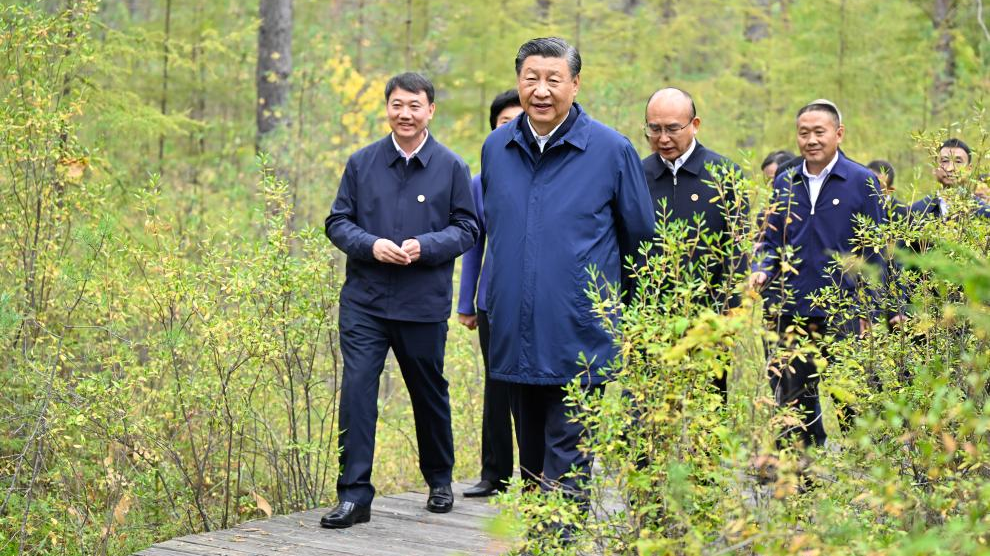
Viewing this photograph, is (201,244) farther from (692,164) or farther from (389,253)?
(692,164)

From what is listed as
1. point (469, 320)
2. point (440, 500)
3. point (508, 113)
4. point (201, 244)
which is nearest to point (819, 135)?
point (508, 113)

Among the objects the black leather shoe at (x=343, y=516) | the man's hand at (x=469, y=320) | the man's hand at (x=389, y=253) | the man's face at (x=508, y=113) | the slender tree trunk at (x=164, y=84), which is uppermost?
the slender tree trunk at (x=164, y=84)

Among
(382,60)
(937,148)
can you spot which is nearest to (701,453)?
(937,148)

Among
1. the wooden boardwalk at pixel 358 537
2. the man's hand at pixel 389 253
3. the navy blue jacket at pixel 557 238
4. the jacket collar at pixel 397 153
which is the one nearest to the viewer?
the navy blue jacket at pixel 557 238

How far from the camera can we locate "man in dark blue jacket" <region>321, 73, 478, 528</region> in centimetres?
650

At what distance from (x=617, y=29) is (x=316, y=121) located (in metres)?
7.20

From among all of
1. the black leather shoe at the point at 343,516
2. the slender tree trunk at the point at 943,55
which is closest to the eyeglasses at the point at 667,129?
the black leather shoe at the point at 343,516

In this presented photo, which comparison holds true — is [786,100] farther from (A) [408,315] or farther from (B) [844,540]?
(B) [844,540]

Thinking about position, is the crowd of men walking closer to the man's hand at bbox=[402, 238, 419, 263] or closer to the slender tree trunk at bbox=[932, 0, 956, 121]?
the man's hand at bbox=[402, 238, 419, 263]

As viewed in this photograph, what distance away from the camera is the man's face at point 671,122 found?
660cm

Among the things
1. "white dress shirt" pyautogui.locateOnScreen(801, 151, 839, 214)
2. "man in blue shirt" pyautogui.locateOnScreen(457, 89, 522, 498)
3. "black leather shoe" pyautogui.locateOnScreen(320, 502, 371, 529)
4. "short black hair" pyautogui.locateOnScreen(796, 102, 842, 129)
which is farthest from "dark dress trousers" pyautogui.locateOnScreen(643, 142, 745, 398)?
"black leather shoe" pyautogui.locateOnScreen(320, 502, 371, 529)

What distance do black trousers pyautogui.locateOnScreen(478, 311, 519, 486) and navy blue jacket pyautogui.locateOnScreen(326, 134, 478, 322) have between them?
0.62m

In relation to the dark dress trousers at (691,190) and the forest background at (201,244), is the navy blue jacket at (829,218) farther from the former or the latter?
the forest background at (201,244)

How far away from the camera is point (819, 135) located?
713cm
